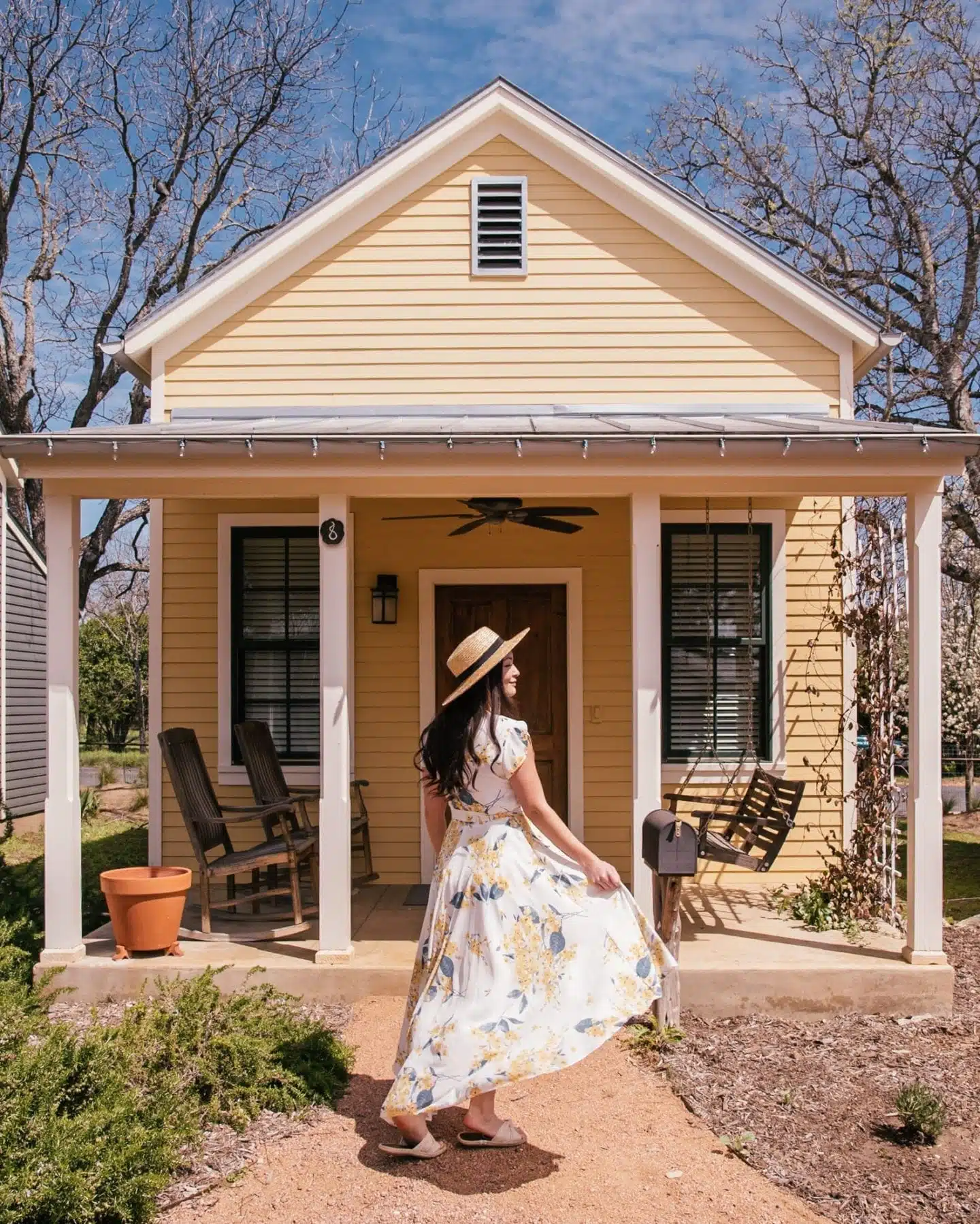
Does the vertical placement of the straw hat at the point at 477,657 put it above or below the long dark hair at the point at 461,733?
above

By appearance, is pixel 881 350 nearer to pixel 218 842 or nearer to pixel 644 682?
pixel 644 682

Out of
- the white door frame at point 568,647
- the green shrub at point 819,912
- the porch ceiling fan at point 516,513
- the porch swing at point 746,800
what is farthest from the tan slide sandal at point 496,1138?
the white door frame at point 568,647

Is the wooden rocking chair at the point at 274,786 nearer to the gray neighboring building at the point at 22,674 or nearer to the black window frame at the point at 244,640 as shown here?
the black window frame at the point at 244,640

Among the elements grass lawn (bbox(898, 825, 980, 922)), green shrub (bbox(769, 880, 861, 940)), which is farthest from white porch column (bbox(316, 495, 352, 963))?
grass lawn (bbox(898, 825, 980, 922))

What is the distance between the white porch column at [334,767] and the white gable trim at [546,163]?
3.23 metres

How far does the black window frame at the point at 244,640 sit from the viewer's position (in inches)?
332

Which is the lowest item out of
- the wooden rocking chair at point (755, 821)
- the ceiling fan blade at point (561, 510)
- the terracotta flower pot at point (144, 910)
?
the terracotta flower pot at point (144, 910)

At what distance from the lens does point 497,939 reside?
404 centimetres

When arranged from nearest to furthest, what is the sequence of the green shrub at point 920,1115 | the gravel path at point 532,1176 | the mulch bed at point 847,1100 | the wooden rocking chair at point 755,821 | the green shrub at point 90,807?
the gravel path at point 532,1176 < the mulch bed at point 847,1100 < the green shrub at point 920,1115 < the wooden rocking chair at point 755,821 < the green shrub at point 90,807

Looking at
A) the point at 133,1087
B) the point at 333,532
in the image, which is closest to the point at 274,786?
the point at 333,532

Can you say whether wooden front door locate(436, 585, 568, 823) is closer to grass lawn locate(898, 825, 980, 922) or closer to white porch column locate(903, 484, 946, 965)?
grass lawn locate(898, 825, 980, 922)

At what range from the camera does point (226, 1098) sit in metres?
4.62

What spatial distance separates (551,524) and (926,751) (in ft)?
9.09

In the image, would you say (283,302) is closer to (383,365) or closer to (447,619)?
(383,365)
